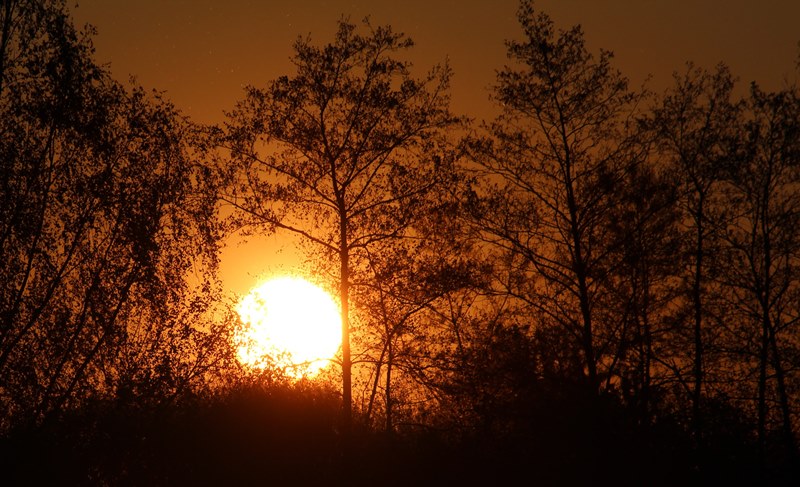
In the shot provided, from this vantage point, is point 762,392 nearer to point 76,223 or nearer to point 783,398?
point 783,398

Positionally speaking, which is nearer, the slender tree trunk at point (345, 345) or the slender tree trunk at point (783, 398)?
the slender tree trunk at point (345, 345)

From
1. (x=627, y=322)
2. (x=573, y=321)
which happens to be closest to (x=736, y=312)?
(x=627, y=322)

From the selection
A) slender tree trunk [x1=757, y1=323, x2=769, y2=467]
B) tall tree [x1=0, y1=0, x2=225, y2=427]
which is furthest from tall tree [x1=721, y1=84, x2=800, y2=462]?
tall tree [x1=0, y1=0, x2=225, y2=427]

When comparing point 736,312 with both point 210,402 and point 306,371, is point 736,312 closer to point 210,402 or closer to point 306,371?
point 306,371

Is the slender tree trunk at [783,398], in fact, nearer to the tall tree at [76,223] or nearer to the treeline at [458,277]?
the treeline at [458,277]

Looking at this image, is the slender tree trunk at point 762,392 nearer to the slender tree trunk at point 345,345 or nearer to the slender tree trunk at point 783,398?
the slender tree trunk at point 783,398

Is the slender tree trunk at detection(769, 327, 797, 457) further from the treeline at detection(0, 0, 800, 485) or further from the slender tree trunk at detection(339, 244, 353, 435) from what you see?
the slender tree trunk at detection(339, 244, 353, 435)

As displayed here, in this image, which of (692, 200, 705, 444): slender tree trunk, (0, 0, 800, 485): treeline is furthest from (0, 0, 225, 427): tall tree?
(692, 200, 705, 444): slender tree trunk

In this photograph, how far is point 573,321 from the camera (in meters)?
20.7

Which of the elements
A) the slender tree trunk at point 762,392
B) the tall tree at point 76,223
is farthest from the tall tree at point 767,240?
the tall tree at point 76,223

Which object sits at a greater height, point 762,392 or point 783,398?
point 762,392

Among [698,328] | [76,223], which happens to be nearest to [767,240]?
[698,328]

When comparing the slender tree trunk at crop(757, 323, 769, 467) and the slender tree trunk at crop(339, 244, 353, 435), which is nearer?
the slender tree trunk at crop(339, 244, 353, 435)

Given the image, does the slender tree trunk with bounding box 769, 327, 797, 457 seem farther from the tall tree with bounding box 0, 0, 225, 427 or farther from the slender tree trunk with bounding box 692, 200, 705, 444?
the tall tree with bounding box 0, 0, 225, 427
